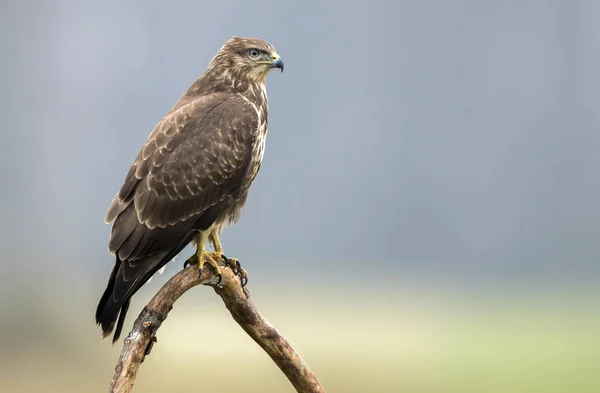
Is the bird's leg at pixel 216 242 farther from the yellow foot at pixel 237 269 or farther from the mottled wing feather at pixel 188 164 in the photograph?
the mottled wing feather at pixel 188 164

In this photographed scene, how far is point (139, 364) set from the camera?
3.80 meters

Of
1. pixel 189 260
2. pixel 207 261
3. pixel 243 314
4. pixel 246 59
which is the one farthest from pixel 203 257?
pixel 246 59

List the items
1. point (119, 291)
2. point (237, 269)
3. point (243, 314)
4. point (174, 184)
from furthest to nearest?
point (237, 269), point (243, 314), point (174, 184), point (119, 291)

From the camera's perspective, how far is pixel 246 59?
4.74m

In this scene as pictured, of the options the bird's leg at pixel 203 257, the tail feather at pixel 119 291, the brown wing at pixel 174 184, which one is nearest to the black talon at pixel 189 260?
the bird's leg at pixel 203 257

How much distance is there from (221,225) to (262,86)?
93 cm

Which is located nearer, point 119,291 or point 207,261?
point 119,291

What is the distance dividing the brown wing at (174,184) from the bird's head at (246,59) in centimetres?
23

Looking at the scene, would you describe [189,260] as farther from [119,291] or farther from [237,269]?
[119,291]

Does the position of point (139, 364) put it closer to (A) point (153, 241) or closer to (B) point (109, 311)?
(B) point (109, 311)

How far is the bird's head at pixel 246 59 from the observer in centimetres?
473

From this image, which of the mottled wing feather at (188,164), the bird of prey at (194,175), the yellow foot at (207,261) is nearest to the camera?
the bird of prey at (194,175)

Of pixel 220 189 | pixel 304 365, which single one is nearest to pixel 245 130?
pixel 220 189

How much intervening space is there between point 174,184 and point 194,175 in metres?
0.13
